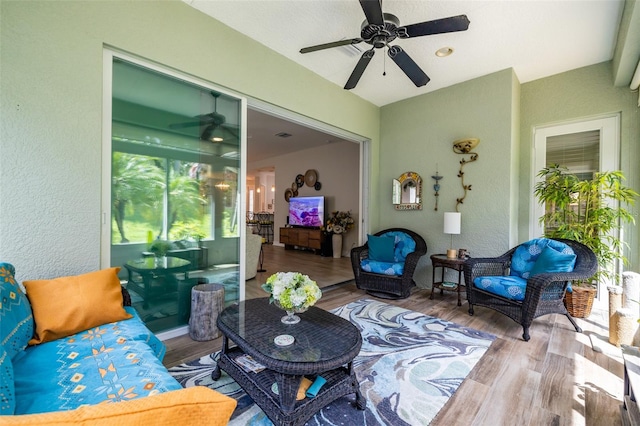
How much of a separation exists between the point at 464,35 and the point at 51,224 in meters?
3.94

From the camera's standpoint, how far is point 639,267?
3107mm

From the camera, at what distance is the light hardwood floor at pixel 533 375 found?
1.60m

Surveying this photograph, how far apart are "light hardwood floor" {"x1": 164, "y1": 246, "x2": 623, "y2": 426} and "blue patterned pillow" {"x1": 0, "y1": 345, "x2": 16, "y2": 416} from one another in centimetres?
108

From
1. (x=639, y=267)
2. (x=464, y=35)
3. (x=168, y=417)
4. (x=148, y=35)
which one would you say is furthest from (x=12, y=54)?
(x=639, y=267)

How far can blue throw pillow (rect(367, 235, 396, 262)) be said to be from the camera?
3900mm

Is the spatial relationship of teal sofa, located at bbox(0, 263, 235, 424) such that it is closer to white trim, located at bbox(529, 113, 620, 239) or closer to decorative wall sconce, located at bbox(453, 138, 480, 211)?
decorative wall sconce, located at bbox(453, 138, 480, 211)

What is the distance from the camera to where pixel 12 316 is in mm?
1383

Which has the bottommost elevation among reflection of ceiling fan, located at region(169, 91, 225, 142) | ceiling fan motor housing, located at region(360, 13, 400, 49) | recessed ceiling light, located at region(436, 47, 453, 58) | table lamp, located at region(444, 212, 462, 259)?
table lamp, located at region(444, 212, 462, 259)

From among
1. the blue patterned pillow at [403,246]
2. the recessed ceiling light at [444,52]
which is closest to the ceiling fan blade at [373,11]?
the recessed ceiling light at [444,52]

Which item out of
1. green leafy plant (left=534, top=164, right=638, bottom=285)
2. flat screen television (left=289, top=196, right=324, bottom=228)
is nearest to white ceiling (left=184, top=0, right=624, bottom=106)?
green leafy plant (left=534, top=164, right=638, bottom=285)

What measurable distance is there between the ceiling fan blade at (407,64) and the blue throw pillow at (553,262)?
7.04 ft

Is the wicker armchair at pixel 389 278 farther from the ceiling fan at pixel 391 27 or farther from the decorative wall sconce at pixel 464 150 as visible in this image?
the ceiling fan at pixel 391 27

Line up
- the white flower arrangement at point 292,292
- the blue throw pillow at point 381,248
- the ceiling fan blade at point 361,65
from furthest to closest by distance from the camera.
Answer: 1. the blue throw pillow at point 381,248
2. the ceiling fan blade at point 361,65
3. the white flower arrangement at point 292,292

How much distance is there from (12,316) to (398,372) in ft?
7.52
